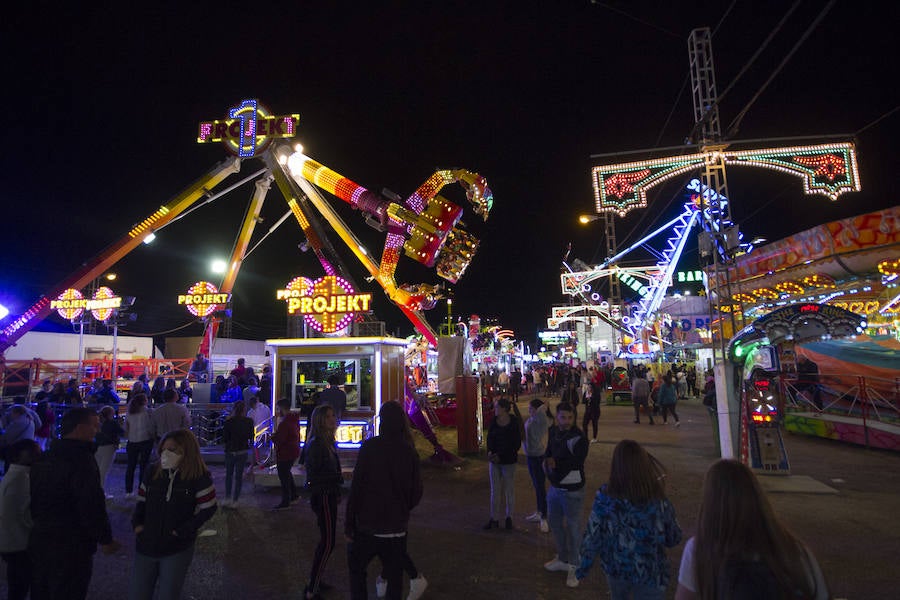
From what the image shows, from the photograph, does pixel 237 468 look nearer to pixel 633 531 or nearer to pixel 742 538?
pixel 633 531

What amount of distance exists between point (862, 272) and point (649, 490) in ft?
38.6

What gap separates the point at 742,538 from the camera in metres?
1.92

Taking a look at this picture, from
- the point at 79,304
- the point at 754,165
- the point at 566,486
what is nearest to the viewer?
the point at 566,486

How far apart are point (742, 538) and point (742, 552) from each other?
52 millimetres

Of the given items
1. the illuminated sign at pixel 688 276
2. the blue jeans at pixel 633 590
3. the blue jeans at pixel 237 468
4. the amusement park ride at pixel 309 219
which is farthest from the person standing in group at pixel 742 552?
the illuminated sign at pixel 688 276

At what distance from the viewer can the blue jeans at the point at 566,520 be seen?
482 centimetres

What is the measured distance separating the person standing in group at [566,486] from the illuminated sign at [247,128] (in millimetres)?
18672

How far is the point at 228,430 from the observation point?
7.59 meters

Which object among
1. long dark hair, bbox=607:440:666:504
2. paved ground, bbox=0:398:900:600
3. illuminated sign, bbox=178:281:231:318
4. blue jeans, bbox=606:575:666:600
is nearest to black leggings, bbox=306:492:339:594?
paved ground, bbox=0:398:900:600

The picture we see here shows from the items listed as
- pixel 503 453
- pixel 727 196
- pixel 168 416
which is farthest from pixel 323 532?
pixel 727 196

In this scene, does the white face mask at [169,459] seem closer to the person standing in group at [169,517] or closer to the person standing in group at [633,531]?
the person standing in group at [169,517]

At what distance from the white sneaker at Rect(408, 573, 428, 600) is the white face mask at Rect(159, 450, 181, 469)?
2.35 meters

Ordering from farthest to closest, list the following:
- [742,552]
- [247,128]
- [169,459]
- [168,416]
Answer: [247,128] → [168,416] → [169,459] → [742,552]

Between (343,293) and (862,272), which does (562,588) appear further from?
(862,272)
